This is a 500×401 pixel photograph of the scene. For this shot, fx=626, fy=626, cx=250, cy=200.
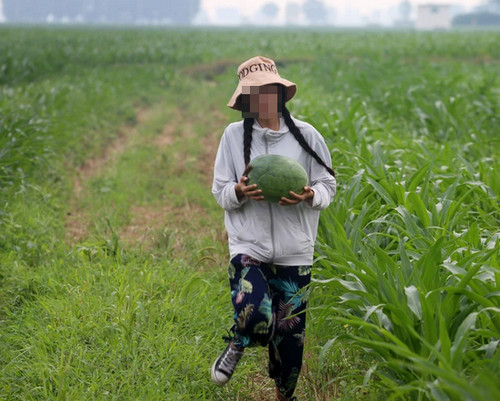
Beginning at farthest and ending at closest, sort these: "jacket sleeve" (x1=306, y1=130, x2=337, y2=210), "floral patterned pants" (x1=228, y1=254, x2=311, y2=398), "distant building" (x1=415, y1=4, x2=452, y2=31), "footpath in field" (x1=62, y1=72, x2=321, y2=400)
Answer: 1. "distant building" (x1=415, y1=4, x2=452, y2=31)
2. "footpath in field" (x1=62, y1=72, x2=321, y2=400)
3. "jacket sleeve" (x1=306, y1=130, x2=337, y2=210)
4. "floral patterned pants" (x1=228, y1=254, x2=311, y2=398)

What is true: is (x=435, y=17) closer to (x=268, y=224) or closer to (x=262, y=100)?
(x=262, y=100)

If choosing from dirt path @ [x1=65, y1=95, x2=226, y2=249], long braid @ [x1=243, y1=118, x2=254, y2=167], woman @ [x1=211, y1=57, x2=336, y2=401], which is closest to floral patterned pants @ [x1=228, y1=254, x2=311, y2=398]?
woman @ [x1=211, y1=57, x2=336, y2=401]

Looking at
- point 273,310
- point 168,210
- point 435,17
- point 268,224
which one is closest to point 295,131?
point 268,224

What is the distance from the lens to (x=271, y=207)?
288 centimetres

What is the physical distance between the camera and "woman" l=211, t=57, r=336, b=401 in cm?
280

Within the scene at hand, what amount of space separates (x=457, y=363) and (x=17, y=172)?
5418 millimetres

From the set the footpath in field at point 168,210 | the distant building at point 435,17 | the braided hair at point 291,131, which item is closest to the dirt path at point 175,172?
the footpath in field at point 168,210

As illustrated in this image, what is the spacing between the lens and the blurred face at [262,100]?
111 inches

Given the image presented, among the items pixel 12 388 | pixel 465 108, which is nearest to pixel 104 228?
pixel 12 388

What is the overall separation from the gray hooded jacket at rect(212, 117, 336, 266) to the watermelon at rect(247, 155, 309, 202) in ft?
0.36

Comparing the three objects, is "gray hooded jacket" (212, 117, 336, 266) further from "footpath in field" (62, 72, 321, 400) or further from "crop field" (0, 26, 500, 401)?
"footpath in field" (62, 72, 321, 400)

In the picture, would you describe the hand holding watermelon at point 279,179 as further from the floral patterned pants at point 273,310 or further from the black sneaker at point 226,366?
the black sneaker at point 226,366

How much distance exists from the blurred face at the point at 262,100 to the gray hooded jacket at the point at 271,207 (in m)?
0.09

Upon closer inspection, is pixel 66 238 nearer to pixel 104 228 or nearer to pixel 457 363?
pixel 104 228
